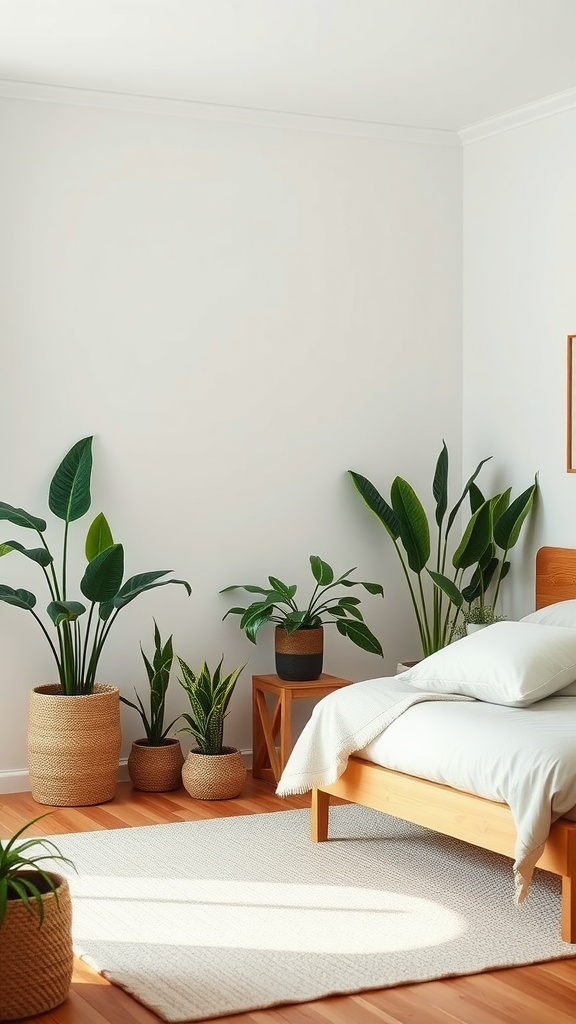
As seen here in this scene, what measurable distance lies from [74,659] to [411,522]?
4.92ft

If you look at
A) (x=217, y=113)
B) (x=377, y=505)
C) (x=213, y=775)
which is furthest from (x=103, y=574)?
(x=217, y=113)

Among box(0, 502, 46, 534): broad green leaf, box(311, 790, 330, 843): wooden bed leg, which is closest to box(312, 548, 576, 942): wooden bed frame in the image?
box(311, 790, 330, 843): wooden bed leg

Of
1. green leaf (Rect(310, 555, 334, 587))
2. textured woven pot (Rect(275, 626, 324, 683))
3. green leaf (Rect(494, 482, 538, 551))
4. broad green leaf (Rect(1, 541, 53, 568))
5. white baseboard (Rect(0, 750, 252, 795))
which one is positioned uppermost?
green leaf (Rect(494, 482, 538, 551))

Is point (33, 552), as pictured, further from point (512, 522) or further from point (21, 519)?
point (512, 522)

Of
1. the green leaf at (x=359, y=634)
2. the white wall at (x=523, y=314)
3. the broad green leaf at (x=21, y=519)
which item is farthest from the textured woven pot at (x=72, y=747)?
the white wall at (x=523, y=314)

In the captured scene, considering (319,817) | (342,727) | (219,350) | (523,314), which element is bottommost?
(319,817)

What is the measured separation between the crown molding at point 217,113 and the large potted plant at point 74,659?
4.26 ft

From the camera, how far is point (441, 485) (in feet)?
17.6

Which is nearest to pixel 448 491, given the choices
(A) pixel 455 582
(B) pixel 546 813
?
(A) pixel 455 582

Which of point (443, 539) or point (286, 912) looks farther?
point (443, 539)

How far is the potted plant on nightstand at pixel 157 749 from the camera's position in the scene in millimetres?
4762

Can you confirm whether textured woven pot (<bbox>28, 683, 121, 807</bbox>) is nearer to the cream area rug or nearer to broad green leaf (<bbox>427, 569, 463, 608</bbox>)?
the cream area rug

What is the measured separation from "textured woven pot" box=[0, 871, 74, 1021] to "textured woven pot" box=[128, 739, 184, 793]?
1952mm

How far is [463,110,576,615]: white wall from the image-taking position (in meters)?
5.06
